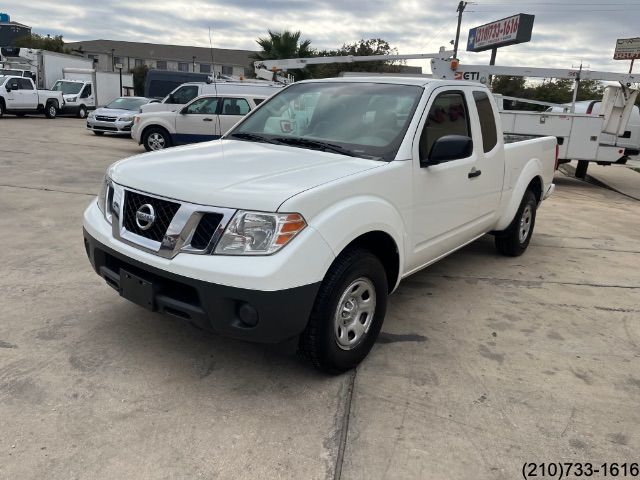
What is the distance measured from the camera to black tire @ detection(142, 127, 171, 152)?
1345 cm

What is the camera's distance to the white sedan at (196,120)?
13.0 metres

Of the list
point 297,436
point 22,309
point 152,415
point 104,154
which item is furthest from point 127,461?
point 104,154

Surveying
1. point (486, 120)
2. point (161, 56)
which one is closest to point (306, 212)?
point (486, 120)

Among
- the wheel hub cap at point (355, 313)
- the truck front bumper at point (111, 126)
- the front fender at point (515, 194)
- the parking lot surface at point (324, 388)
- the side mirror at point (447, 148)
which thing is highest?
the side mirror at point (447, 148)

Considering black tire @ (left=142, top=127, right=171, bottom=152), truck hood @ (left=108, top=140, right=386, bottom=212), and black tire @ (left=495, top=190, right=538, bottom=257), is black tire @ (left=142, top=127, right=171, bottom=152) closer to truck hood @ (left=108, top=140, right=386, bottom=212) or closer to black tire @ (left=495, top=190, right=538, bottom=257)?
black tire @ (left=495, top=190, right=538, bottom=257)

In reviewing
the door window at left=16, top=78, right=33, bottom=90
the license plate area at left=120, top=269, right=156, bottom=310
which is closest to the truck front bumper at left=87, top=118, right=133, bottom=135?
the door window at left=16, top=78, right=33, bottom=90

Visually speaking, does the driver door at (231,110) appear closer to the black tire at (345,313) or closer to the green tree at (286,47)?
the black tire at (345,313)

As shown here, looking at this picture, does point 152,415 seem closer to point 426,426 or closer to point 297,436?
point 297,436

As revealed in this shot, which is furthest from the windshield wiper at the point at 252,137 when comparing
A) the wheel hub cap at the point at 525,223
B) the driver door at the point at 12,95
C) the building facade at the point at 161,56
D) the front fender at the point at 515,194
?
the building facade at the point at 161,56

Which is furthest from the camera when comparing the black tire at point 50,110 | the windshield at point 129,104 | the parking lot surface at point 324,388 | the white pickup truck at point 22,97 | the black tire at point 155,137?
the black tire at point 50,110

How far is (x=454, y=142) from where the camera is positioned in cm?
355

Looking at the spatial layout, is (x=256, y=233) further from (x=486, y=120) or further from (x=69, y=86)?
(x=69, y=86)

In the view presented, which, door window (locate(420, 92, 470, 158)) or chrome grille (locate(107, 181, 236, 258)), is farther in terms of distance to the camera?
door window (locate(420, 92, 470, 158))

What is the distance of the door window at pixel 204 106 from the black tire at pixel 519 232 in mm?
9074
